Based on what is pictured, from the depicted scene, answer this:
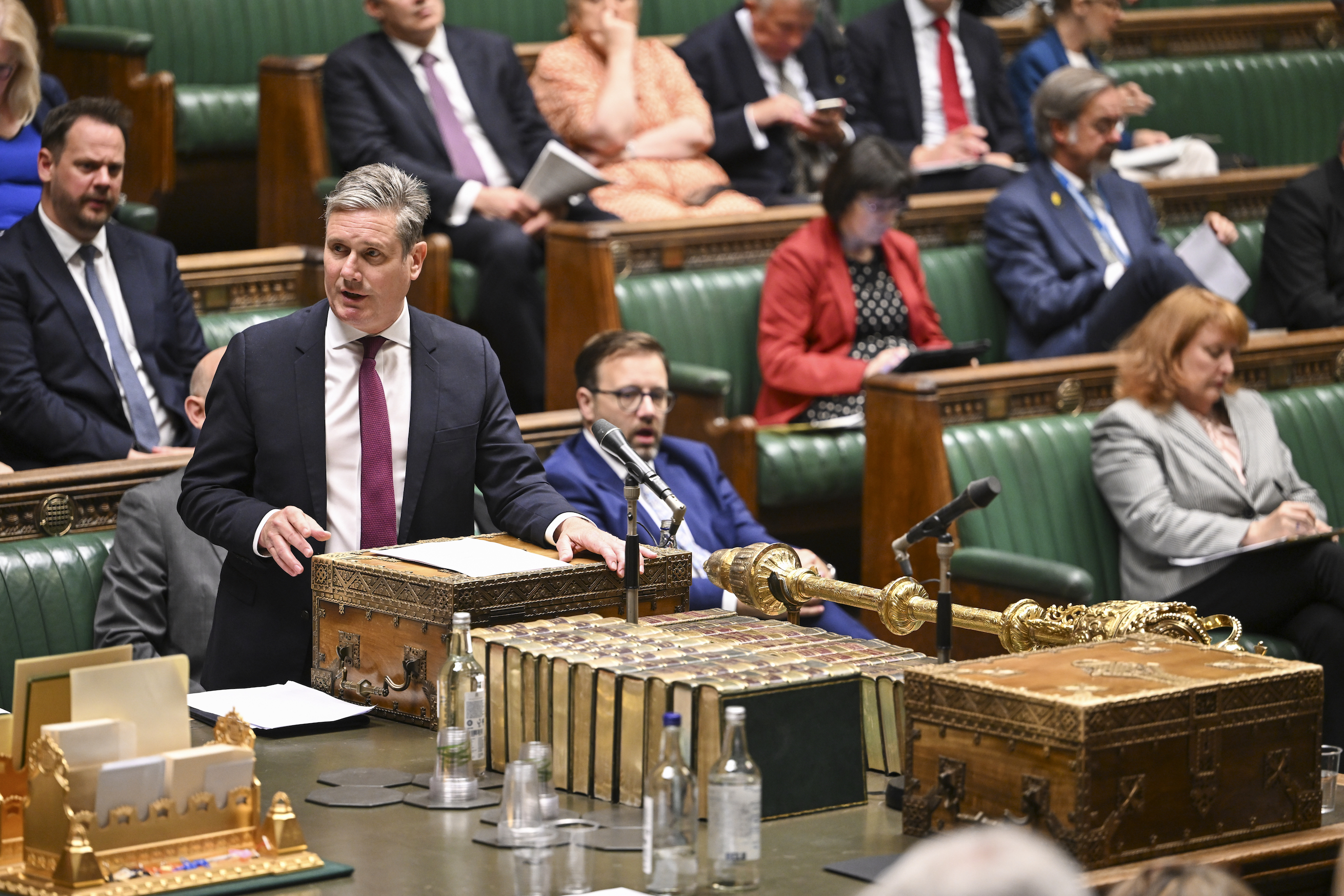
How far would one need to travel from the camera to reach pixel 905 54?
6.16m

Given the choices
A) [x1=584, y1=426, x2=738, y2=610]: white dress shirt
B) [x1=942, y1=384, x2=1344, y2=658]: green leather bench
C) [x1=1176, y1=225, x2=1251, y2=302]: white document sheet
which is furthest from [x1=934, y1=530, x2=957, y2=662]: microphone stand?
[x1=1176, y1=225, x2=1251, y2=302]: white document sheet

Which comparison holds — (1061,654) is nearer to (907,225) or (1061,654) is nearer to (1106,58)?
(907,225)

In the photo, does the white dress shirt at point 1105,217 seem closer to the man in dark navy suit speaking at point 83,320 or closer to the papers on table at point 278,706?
the man in dark navy suit speaking at point 83,320

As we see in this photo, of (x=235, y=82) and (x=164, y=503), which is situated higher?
(x=235, y=82)

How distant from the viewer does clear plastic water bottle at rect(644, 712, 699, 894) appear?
2.10 meters

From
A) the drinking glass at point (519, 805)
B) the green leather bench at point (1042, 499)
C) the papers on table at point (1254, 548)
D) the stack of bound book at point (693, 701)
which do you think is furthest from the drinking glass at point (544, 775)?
the papers on table at point (1254, 548)

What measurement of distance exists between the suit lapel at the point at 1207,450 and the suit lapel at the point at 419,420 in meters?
1.98

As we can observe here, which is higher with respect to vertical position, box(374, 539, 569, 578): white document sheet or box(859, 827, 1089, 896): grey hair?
box(859, 827, 1089, 896): grey hair

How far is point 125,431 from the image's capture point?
4.22 m

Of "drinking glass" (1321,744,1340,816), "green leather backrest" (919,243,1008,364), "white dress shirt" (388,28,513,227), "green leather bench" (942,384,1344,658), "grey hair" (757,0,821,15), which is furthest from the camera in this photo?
"grey hair" (757,0,821,15)

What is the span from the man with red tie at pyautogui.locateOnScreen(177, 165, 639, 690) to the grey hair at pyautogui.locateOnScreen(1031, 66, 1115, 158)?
2675 mm

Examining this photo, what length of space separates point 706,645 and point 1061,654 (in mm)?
466

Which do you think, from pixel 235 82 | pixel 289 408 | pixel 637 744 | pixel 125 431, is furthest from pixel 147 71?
pixel 637 744

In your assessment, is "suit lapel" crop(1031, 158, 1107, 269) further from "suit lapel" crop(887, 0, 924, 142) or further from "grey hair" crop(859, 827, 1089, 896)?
"grey hair" crop(859, 827, 1089, 896)
